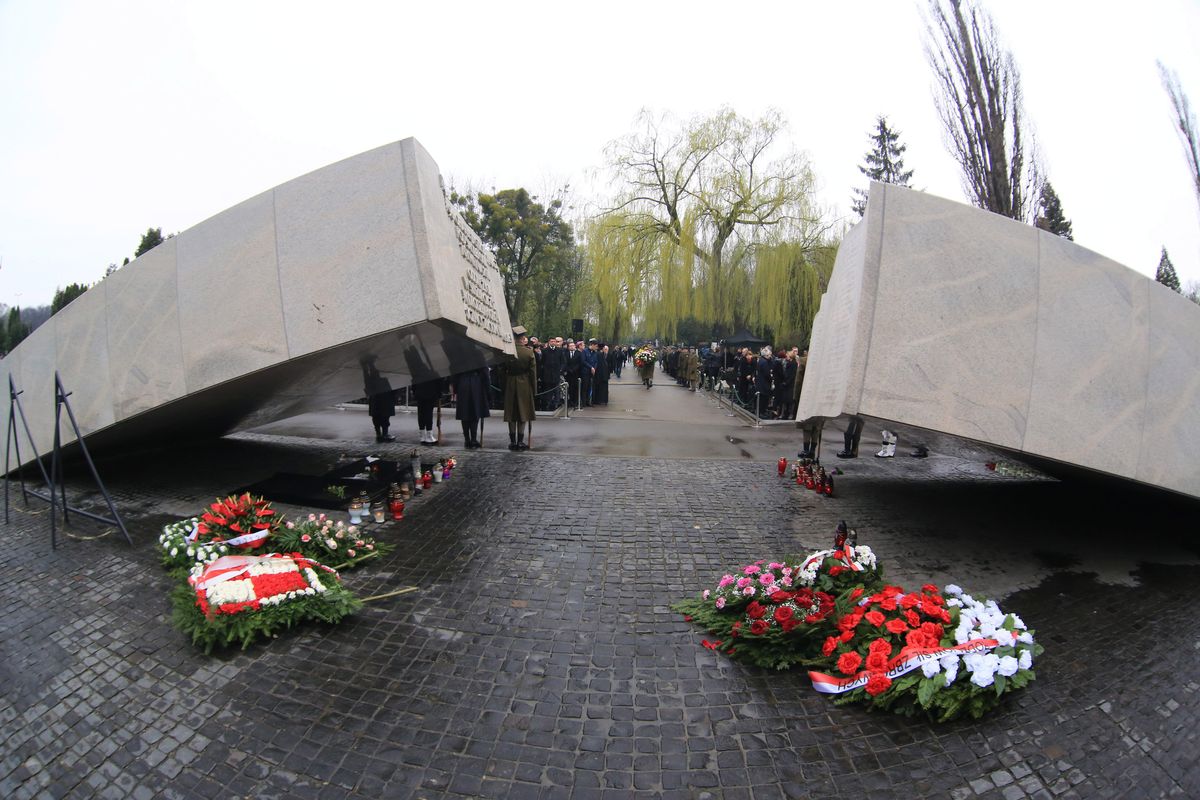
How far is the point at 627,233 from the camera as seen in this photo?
25406 millimetres

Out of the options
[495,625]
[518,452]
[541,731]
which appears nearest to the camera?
[541,731]

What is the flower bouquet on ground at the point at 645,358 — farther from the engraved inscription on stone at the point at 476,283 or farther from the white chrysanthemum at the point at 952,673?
the white chrysanthemum at the point at 952,673

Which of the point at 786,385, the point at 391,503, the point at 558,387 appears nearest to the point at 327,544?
the point at 391,503

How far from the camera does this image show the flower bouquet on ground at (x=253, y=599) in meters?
3.89

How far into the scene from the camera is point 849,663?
11.1ft

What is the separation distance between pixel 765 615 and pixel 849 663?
669 mm

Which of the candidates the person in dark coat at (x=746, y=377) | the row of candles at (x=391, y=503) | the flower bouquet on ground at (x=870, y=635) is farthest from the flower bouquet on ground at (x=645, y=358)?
the flower bouquet on ground at (x=870, y=635)

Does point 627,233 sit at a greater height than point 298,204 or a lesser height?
greater

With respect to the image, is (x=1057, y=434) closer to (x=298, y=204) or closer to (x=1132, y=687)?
(x=1132, y=687)

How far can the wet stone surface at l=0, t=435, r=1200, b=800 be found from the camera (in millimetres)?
2787

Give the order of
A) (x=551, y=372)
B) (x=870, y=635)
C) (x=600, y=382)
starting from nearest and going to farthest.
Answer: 1. (x=870, y=635)
2. (x=551, y=372)
3. (x=600, y=382)

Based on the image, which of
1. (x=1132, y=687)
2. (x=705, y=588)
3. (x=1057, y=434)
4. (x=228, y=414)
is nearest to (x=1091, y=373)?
(x=1057, y=434)

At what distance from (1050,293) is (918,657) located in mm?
3943

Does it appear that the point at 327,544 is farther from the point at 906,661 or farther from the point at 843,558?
the point at 906,661
